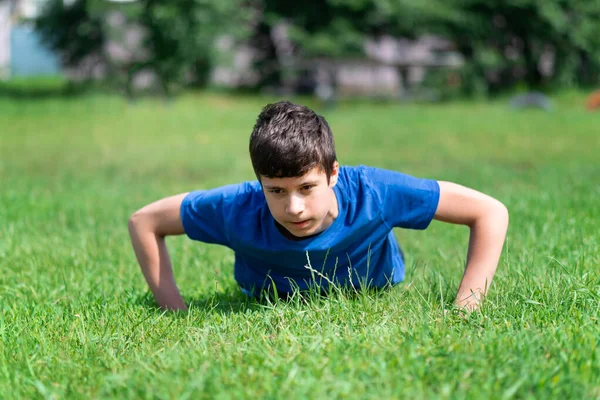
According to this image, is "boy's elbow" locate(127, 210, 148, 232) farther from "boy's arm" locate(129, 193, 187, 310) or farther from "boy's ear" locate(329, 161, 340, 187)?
"boy's ear" locate(329, 161, 340, 187)

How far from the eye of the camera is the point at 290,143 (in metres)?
3.07

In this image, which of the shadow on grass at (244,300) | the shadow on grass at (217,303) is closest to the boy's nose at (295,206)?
the shadow on grass at (244,300)

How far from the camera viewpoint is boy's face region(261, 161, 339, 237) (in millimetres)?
3092

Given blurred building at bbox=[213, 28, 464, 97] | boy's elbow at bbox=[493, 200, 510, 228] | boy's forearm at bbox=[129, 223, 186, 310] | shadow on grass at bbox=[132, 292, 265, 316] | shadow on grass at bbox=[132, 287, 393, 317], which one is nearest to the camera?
shadow on grass at bbox=[132, 287, 393, 317]

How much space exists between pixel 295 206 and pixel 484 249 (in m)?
0.99

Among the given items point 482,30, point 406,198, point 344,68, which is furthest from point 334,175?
point 482,30

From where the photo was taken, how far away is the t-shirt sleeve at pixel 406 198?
3371 millimetres

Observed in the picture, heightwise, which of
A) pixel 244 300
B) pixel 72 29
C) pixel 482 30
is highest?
pixel 72 29

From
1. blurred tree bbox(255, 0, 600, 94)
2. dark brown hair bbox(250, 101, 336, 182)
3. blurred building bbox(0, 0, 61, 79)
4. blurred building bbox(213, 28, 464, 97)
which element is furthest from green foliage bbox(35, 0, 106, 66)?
dark brown hair bbox(250, 101, 336, 182)

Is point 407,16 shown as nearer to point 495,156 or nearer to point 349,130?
point 349,130

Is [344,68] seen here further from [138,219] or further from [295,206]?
[295,206]

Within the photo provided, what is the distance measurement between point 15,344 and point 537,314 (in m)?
2.22

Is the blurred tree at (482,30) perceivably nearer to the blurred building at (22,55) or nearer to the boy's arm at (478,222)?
the blurred building at (22,55)

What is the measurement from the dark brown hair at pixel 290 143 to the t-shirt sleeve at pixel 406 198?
1.04ft
